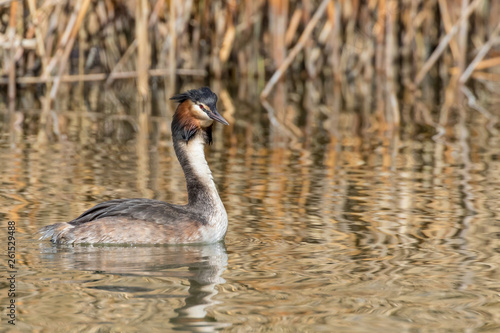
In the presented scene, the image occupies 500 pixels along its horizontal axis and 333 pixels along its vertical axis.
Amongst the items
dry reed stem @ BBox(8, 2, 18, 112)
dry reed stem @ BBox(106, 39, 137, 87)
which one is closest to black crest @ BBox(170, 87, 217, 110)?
dry reed stem @ BBox(8, 2, 18, 112)

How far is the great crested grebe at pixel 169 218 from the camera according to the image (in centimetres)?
551

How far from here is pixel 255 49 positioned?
15625mm

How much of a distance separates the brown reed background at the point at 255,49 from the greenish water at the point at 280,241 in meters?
2.90

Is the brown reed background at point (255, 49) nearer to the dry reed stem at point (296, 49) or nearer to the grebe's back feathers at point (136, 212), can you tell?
the dry reed stem at point (296, 49)

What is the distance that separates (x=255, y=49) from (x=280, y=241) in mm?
10261

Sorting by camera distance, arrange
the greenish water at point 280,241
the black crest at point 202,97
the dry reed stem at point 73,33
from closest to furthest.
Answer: the greenish water at point 280,241 → the black crest at point 202,97 → the dry reed stem at point 73,33

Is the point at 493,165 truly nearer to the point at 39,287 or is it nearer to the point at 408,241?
the point at 408,241

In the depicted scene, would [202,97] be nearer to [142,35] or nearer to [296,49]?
[142,35]

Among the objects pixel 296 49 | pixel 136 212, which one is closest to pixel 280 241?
pixel 136 212

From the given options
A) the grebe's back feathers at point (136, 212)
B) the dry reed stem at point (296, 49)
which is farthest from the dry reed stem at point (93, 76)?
the grebe's back feathers at point (136, 212)

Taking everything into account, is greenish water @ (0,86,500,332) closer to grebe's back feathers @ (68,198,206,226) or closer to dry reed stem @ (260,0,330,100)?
grebe's back feathers @ (68,198,206,226)

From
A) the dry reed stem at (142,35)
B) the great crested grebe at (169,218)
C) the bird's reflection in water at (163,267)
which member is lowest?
the bird's reflection in water at (163,267)

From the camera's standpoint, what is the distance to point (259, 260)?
5.17 metres

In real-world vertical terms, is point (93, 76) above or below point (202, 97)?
above
